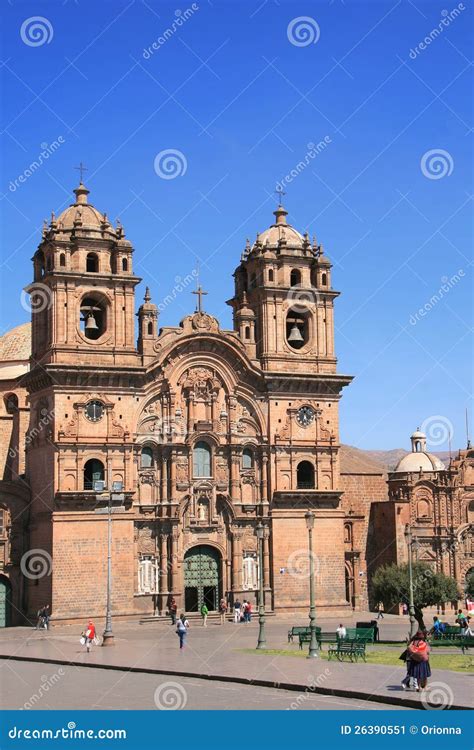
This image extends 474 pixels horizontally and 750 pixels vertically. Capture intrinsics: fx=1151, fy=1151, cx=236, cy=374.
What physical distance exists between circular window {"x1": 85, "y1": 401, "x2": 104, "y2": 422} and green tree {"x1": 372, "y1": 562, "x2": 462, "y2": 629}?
565 inches

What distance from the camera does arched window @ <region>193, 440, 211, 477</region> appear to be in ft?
179

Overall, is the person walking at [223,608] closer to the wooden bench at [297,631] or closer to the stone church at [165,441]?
the stone church at [165,441]

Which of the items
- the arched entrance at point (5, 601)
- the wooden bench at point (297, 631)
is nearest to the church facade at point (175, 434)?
the arched entrance at point (5, 601)

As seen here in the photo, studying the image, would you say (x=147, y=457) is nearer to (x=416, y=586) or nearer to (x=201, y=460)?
(x=201, y=460)

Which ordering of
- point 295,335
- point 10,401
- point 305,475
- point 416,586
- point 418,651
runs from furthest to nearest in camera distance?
point 10,401
point 295,335
point 305,475
point 416,586
point 418,651

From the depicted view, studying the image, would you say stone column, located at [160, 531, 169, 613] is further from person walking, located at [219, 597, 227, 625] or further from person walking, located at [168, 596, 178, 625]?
person walking, located at [219, 597, 227, 625]

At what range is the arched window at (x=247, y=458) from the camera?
182ft

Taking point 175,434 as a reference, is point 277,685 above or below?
below

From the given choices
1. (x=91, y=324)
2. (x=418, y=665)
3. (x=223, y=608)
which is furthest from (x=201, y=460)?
(x=418, y=665)

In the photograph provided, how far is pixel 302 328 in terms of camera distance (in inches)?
2296

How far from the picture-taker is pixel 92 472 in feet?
170

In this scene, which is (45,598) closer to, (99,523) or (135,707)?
(99,523)

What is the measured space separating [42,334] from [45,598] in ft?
40.5

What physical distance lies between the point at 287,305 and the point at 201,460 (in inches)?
353
